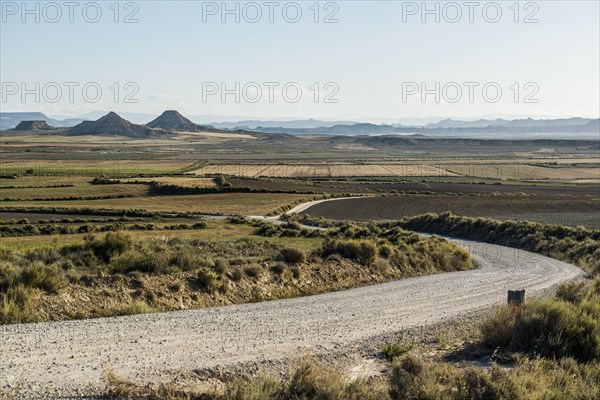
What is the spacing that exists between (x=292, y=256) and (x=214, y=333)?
29.6 ft

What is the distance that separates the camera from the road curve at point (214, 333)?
10.9 metres

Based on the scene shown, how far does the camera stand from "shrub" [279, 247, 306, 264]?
2269cm

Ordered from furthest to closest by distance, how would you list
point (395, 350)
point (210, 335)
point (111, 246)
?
1. point (111, 246)
2. point (210, 335)
3. point (395, 350)

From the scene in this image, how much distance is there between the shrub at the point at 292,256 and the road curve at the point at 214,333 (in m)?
2.49

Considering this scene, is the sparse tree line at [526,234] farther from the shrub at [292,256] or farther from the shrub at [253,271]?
the shrub at [253,271]

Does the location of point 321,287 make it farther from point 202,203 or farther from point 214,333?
point 202,203

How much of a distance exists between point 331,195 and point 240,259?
7348 centimetres

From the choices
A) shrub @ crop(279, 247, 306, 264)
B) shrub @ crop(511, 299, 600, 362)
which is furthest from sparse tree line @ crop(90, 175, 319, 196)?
shrub @ crop(511, 299, 600, 362)

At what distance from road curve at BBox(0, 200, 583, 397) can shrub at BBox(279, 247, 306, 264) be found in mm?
2493

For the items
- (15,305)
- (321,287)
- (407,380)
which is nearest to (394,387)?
(407,380)

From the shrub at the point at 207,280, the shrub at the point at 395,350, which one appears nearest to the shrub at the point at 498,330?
the shrub at the point at 395,350

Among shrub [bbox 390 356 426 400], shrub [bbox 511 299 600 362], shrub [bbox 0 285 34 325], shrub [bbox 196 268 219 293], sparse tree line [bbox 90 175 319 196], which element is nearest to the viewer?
shrub [bbox 390 356 426 400]

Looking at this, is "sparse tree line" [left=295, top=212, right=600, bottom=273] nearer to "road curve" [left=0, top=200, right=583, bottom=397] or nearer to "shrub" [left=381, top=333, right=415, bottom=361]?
"road curve" [left=0, top=200, right=583, bottom=397]

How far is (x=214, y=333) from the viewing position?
13.9 metres
